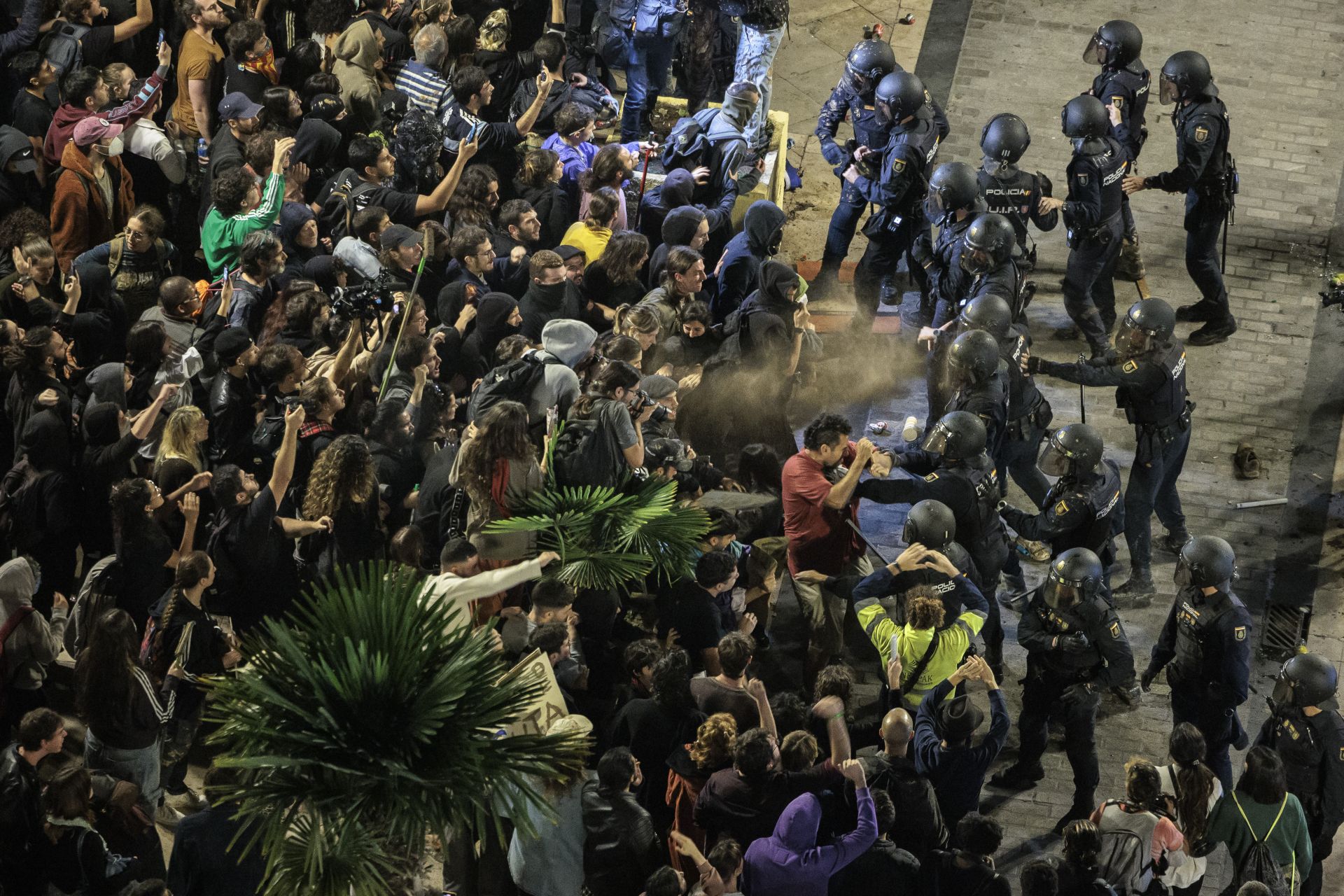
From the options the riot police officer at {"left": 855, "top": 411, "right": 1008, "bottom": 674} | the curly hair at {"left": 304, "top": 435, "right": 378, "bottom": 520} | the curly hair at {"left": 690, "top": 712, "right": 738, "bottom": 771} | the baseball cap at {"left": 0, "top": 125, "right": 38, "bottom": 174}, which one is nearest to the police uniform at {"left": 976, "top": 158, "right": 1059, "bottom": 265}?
the riot police officer at {"left": 855, "top": 411, "right": 1008, "bottom": 674}

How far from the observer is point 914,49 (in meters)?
15.3

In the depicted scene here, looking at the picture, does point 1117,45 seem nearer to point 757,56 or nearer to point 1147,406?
point 757,56

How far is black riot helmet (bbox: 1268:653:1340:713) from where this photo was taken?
8.12m

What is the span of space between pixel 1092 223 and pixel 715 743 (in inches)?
225

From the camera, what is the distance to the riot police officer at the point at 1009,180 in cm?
1136

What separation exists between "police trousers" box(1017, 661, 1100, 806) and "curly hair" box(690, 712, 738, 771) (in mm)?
2152

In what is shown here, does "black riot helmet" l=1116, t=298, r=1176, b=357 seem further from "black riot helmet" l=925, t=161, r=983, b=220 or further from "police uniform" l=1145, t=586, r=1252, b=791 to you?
"police uniform" l=1145, t=586, r=1252, b=791

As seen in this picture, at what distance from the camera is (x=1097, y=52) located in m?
12.4

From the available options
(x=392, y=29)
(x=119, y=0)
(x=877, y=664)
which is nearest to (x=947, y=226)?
(x=877, y=664)

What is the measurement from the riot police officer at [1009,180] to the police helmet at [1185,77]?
121 centimetres

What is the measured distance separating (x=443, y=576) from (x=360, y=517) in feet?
2.68

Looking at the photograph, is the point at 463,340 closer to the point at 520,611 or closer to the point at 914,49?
the point at 520,611

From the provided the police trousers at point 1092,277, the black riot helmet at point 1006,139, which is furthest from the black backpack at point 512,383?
the police trousers at point 1092,277

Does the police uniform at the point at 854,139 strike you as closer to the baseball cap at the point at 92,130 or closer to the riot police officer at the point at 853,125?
the riot police officer at the point at 853,125
